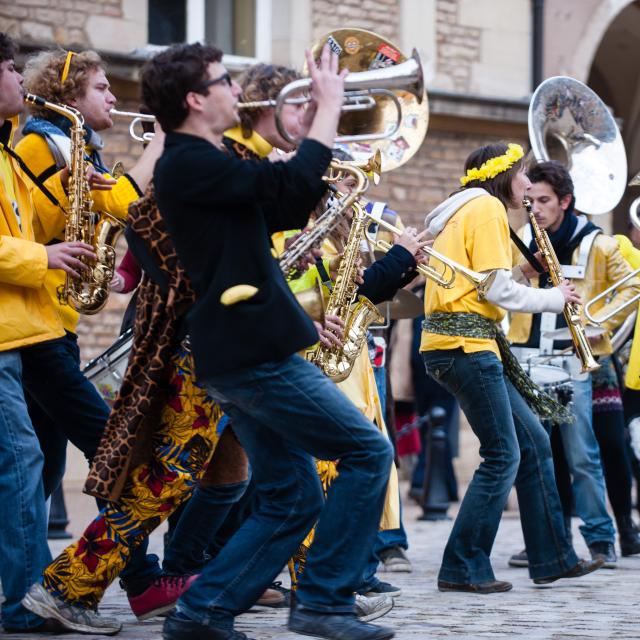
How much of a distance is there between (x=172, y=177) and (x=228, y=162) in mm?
174

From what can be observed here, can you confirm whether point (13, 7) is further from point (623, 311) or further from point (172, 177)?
point (172, 177)

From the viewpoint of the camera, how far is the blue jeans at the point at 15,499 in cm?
497

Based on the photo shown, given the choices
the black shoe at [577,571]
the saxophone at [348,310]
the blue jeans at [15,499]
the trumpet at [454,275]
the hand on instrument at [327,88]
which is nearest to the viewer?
the hand on instrument at [327,88]

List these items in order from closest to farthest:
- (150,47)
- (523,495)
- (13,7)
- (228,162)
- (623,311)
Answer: (228,162) < (523,495) < (623,311) < (13,7) < (150,47)

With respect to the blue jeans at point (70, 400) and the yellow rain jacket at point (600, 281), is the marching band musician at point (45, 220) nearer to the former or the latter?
the blue jeans at point (70, 400)

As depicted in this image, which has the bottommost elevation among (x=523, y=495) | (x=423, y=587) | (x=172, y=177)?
(x=423, y=587)

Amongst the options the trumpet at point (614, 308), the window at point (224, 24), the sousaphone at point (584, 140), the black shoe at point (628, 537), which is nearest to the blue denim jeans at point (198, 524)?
the trumpet at point (614, 308)

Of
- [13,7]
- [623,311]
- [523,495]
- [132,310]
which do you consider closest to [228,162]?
[132,310]

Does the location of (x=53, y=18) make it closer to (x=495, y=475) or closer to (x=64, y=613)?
(x=495, y=475)

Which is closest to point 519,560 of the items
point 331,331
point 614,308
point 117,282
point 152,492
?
point 614,308

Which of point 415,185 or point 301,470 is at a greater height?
point 301,470

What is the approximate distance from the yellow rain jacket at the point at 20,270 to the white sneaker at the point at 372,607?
4.74ft

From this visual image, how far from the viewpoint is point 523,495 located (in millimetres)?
6391

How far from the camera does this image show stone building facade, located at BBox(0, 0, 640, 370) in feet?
41.9
